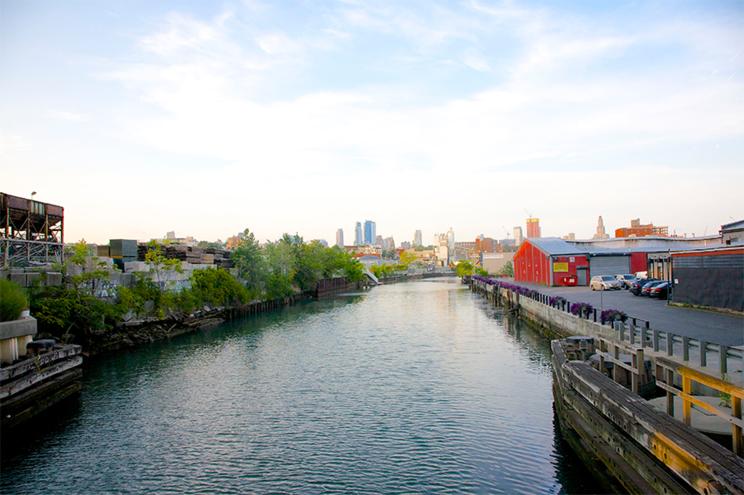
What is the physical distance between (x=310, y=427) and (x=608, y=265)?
5552 cm

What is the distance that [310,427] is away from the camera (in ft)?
62.3

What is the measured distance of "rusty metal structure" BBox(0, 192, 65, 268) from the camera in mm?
39125

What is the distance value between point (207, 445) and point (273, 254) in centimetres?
7108

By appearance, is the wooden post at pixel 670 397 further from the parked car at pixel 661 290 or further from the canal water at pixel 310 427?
the parked car at pixel 661 290

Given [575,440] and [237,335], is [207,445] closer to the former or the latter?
[575,440]

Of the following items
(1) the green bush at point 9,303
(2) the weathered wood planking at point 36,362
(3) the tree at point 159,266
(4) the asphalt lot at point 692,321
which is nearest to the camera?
(2) the weathered wood planking at point 36,362

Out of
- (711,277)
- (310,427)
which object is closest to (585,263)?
(711,277)

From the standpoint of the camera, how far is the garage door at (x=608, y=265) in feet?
211

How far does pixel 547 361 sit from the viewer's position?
30.1 metres

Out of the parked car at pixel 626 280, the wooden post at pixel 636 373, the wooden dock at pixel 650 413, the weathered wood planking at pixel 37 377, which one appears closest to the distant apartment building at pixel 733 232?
the parked car at pixel 626 280

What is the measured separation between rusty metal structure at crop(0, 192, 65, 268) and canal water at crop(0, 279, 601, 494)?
12.0 metres

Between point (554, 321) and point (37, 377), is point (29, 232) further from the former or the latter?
point (554, 321)

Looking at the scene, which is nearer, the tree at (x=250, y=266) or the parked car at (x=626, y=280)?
the parked car at (x=626, y=280)

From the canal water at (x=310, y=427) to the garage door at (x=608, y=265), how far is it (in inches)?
1354
